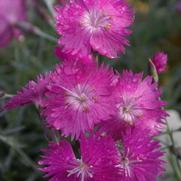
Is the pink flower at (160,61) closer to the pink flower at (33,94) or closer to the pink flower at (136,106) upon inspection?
the pink flower at (136,106)

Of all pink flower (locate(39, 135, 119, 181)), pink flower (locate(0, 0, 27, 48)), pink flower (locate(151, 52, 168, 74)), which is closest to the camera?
pink flower (locate(39, 135, 119, 181))

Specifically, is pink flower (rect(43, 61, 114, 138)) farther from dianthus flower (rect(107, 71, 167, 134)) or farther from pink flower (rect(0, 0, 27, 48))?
pink flower (rect(0, 0, 27, 48))

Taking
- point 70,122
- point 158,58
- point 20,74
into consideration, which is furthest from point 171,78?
point 70,122

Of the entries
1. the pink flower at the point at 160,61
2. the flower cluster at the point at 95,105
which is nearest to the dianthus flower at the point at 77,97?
the flower cluster at the point at 95,105

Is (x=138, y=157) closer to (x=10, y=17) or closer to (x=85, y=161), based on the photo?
(x=85, y=161)

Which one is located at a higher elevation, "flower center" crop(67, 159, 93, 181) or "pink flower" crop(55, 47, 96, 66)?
"pink flower" crop(55, 47, 96, 66)

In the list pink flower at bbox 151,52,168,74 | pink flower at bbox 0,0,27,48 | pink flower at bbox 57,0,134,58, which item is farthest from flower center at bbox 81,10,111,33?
pink flower at bbox 0,0,27,48

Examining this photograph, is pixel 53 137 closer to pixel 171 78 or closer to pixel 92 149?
pixel 92 149

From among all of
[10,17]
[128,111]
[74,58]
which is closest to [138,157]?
[128,111]
